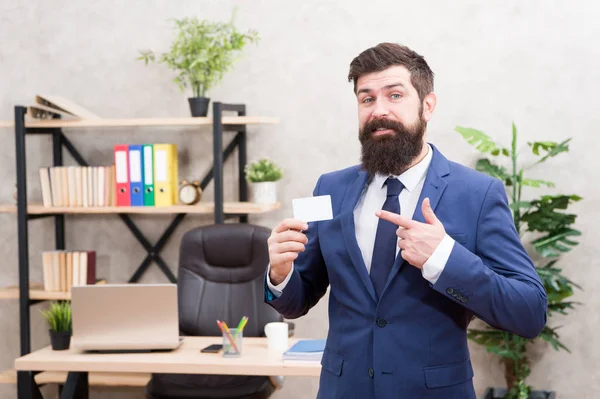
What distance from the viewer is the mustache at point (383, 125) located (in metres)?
1.59

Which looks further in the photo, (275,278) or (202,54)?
(202,54)

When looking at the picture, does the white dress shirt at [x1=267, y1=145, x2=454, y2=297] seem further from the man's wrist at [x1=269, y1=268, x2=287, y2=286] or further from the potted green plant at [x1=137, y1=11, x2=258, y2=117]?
the potted green plant at [x1=137, y1=11, x2=258, y2=117]

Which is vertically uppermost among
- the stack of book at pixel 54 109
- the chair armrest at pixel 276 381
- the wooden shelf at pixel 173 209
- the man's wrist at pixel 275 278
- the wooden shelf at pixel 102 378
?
the stack of book at pixel 54 109

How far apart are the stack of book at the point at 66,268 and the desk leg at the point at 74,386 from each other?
1.00 m

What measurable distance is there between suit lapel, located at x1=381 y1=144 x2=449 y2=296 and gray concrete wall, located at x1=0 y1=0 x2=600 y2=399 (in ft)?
7.66

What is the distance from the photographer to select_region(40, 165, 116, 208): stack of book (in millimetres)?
3961

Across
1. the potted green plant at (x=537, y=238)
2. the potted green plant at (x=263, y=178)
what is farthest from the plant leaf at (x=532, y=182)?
the potted green plant at (x=263, y=178)

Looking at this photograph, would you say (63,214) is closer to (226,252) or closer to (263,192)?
(263,192)

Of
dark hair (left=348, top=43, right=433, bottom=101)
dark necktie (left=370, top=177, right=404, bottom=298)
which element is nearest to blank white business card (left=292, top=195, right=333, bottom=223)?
dark necktie (left=370, top=177, right=404, bottom=298)

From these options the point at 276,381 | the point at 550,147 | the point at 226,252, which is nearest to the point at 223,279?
the point at 226,252

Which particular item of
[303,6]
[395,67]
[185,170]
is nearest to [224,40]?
[303,6]

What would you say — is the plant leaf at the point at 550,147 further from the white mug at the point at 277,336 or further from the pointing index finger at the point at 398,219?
the pointing index finger at the point at 398,219

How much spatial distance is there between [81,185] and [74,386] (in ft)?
4.29

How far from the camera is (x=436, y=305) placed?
1.54 meters
